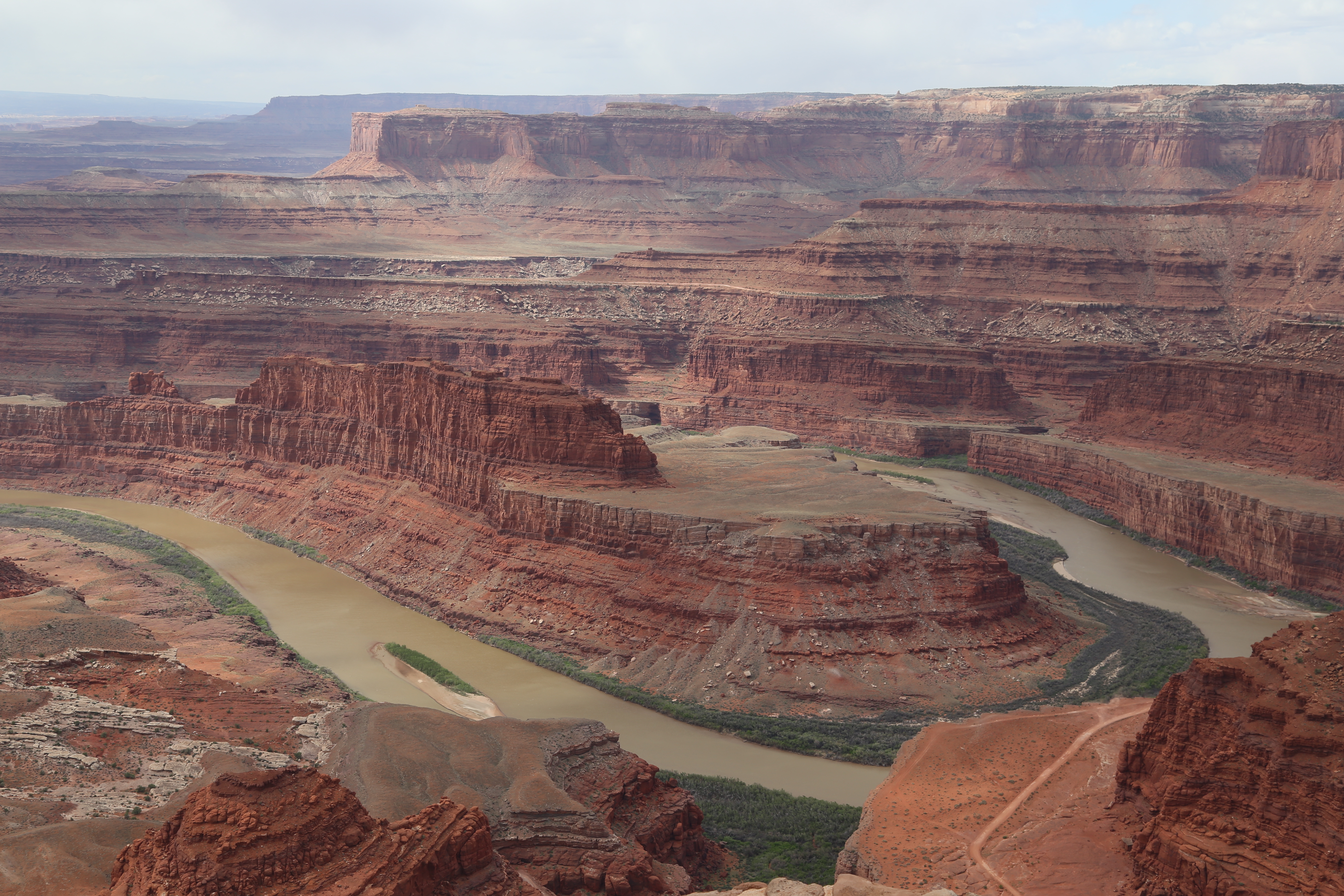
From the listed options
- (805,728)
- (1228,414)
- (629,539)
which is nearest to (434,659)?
(629,539)

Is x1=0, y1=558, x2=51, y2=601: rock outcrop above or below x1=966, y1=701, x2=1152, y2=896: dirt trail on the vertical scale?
below

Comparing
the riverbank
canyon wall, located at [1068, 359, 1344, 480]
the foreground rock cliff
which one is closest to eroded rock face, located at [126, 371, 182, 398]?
the foreground rock cliff

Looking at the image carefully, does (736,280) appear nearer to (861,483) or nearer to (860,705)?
(861,483)

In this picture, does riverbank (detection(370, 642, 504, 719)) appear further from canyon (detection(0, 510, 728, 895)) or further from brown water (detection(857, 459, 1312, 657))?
brown water (detection(857, 459, 1312, 657))

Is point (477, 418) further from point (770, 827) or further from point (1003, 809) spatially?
point (1003, 809)

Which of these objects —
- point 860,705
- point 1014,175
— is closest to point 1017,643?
point 860,705

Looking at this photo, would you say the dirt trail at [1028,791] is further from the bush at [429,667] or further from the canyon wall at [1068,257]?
the canyon wall at [1068,257]
